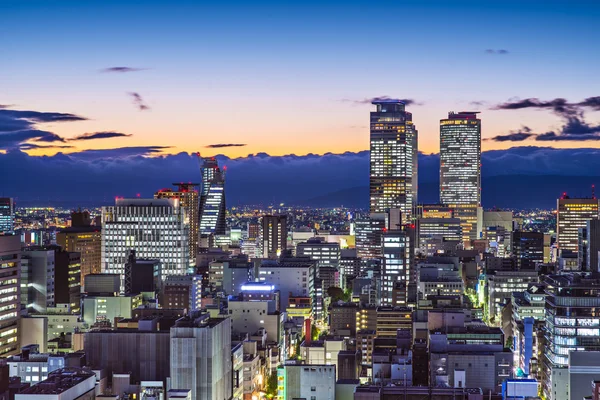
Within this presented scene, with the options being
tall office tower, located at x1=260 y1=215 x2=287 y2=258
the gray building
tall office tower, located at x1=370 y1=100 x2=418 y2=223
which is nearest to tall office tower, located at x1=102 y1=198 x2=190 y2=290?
tall office tower, located at x1=260 y1=215 x2=287 y2=258

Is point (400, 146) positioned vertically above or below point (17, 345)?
above

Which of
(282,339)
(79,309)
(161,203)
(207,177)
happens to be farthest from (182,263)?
(207,177)

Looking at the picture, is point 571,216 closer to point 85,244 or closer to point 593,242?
point 593,242

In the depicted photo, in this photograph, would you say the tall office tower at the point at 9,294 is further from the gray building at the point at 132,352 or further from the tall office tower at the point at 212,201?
the tall office tower at the point at 212,201

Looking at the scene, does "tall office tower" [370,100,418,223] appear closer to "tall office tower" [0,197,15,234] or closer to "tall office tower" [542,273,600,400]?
"tall office tower" [0,197,15,234]

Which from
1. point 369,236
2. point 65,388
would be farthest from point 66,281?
point 369,236

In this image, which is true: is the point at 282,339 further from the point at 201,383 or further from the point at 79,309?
the point at 201,383
